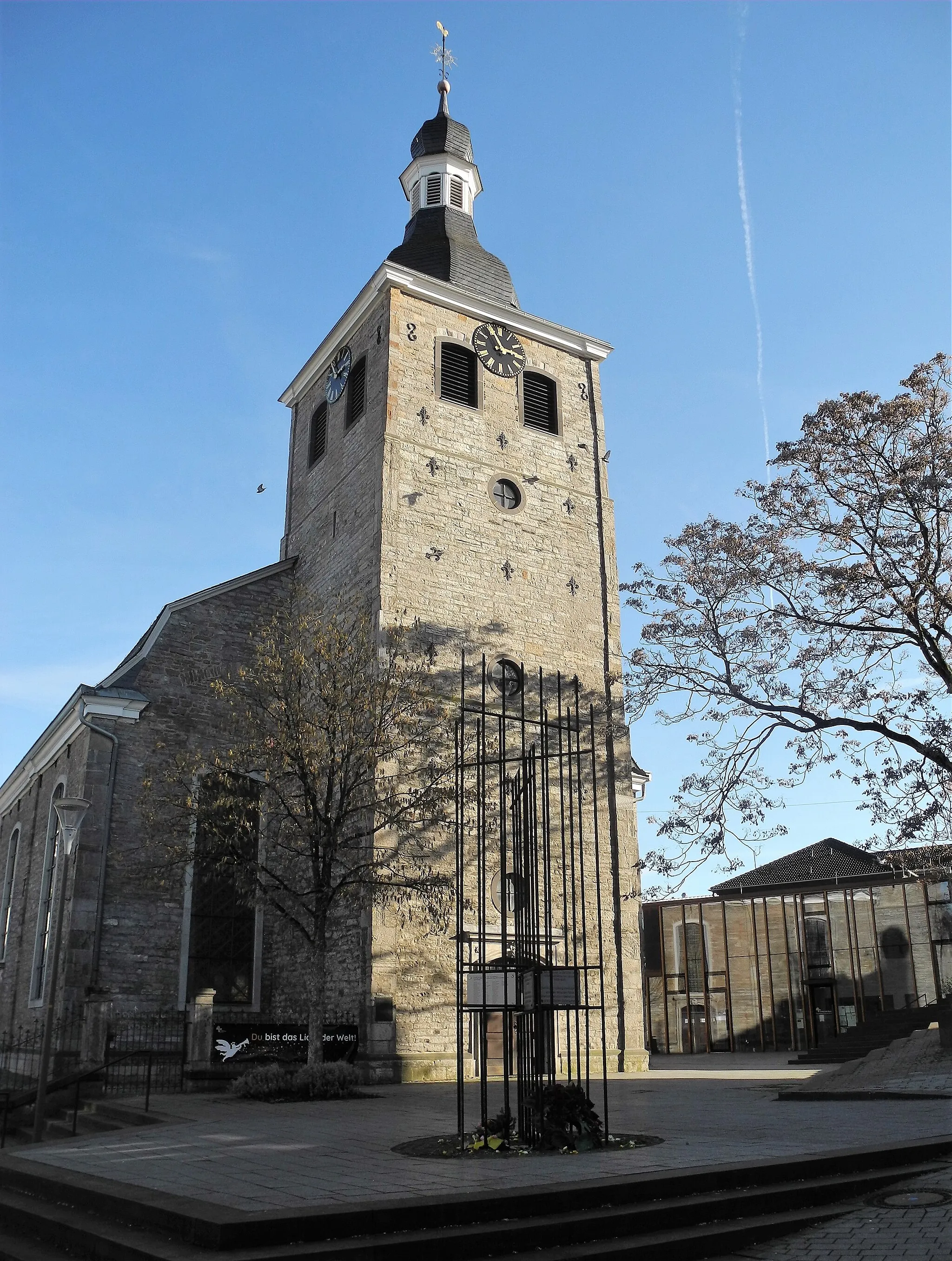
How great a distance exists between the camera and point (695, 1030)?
3756 cm

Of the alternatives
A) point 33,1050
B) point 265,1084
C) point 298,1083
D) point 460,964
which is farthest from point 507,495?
point 460,964

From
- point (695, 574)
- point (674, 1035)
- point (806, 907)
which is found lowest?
point (674, 1035)

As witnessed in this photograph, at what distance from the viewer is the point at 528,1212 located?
6.21 m

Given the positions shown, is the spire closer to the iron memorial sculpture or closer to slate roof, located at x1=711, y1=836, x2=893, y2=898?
the iron memorial sculpture

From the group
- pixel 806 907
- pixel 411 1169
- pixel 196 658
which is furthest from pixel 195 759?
pixel 806 907

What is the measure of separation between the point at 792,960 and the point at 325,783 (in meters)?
23.4

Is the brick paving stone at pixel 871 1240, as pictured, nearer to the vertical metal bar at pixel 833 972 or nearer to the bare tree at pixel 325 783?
the bare tree at pixel 325 783

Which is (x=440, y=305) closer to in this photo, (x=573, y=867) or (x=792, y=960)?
(x=573, y=867)

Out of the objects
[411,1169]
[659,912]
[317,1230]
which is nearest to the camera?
[317,1230]

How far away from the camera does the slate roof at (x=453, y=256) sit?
2561 cm

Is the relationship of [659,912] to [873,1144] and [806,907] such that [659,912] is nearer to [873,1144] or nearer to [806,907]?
[806,907]

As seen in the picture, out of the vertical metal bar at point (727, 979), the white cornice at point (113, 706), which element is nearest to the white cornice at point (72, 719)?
the white cornice at point (113, 706)

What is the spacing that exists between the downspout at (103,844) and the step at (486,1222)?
12.0 meters

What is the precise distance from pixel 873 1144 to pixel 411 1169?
3503mm
